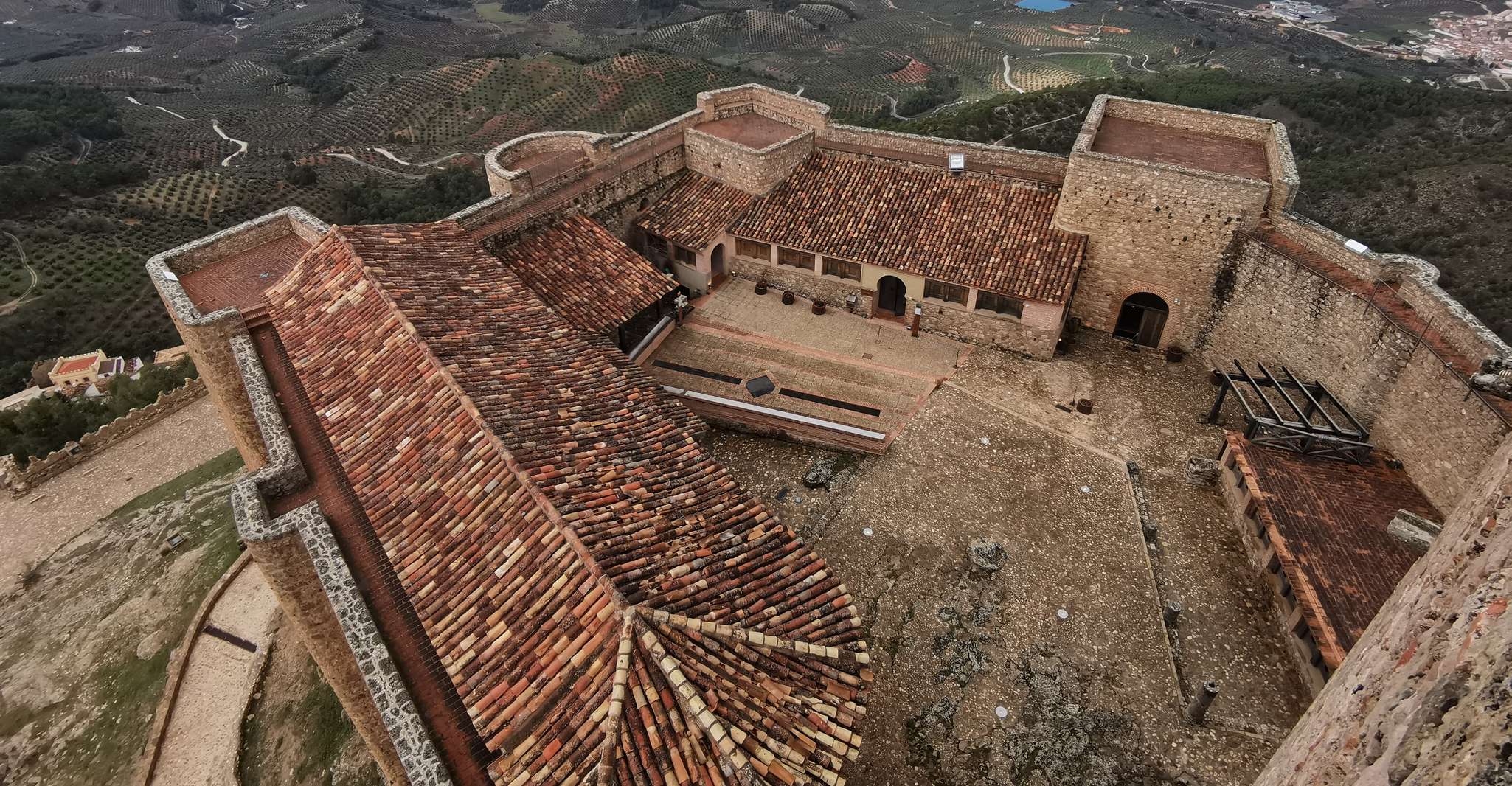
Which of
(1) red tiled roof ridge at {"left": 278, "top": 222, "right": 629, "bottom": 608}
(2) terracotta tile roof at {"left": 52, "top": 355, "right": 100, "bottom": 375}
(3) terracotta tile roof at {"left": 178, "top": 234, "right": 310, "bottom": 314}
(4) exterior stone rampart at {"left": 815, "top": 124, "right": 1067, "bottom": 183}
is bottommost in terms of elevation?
(2) terracotta tile roof at {"left": 52, "top": 355, "right": 100, "bottom": 375}

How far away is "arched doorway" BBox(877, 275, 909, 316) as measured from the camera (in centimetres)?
2382

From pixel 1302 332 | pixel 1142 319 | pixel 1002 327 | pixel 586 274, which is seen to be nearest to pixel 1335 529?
pixel 1302 332

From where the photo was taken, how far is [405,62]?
106812 millimetres

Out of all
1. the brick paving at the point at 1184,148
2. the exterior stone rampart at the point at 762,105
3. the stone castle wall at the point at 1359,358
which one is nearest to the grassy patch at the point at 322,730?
the exterior stone rampart at the point at 762,105

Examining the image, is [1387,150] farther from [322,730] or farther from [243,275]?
[322,730]

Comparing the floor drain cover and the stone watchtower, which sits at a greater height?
the stone watchtower

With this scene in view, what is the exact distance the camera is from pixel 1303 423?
16812 mm

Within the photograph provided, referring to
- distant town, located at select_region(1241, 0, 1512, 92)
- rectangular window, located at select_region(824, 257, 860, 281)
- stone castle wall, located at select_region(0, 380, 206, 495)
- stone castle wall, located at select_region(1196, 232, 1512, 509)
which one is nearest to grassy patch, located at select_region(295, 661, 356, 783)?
stone castle wall, located at select_region(0, 380, 206, 495)

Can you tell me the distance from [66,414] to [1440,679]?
4253cm

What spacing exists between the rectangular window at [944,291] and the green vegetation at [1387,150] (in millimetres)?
24091

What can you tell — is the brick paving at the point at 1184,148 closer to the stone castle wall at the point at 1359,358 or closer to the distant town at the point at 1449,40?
the stone castle wall at the point at 1359,358

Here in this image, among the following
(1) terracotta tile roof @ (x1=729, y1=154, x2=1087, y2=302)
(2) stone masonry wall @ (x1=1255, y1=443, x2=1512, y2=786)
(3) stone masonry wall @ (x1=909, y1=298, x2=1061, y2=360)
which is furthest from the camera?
(3) stone masonry wall @ (x1=909, y1=298, x2=1061, y2=360)

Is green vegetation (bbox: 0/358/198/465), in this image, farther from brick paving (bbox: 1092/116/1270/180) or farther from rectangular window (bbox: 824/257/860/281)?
brick paving (bbox: 1092/116/1270/180)

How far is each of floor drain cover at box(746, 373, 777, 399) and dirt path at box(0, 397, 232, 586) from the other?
886 inches
